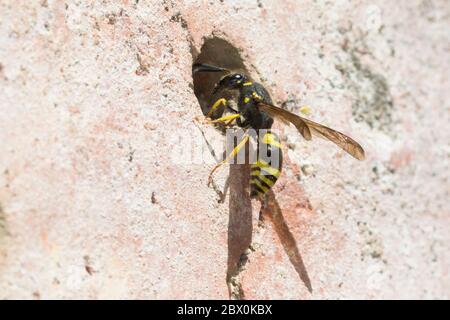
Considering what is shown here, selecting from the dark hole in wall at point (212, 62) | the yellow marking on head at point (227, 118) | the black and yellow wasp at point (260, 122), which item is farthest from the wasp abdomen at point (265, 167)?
the dark hole in wall at point (212, 62)

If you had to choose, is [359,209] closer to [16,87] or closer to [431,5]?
[431,5]

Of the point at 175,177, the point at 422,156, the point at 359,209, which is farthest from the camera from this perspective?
the point at 422,156

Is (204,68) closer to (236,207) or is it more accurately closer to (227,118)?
(227,118)

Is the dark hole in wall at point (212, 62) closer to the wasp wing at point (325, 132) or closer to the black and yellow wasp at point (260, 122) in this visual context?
the black and yellow wasp at point (260, 122)

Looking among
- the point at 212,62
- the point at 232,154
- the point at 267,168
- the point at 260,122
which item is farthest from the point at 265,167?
the point at 212,62

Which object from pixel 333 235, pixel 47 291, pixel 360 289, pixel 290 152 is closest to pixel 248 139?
pixel 290 152

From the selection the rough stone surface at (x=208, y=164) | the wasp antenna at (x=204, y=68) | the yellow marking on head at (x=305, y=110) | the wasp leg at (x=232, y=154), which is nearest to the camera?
the rough stone surface at (x=208, y=164)
